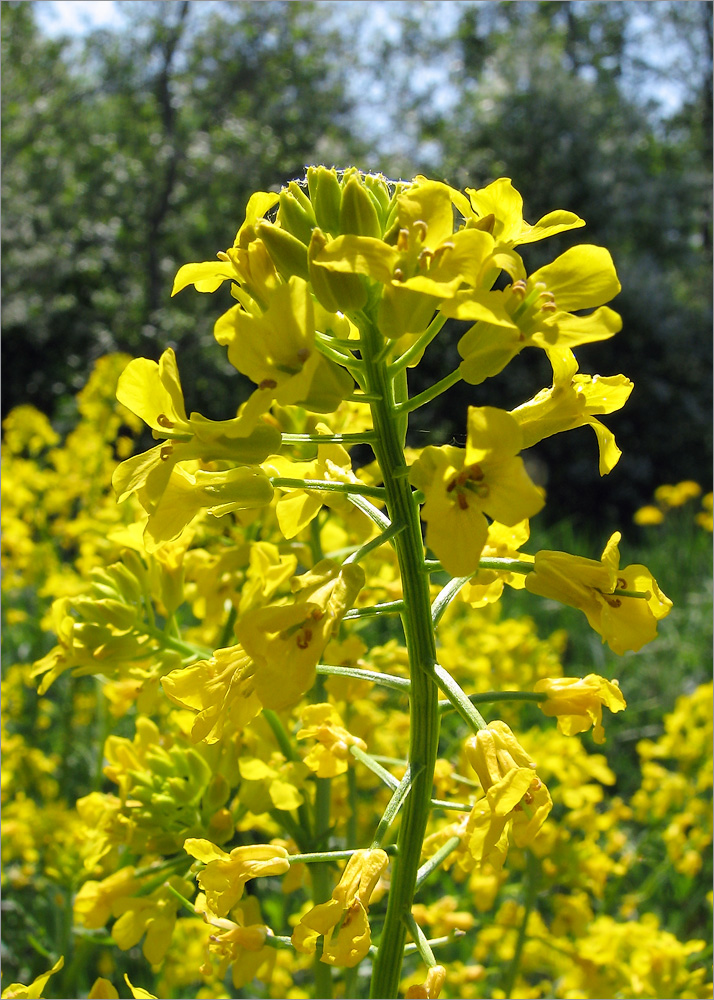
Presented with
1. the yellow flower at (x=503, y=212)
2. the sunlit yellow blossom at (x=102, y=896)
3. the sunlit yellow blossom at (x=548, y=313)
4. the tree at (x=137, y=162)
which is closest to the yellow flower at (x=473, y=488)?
the sunlit yellow blossom at (x=548, y=313)

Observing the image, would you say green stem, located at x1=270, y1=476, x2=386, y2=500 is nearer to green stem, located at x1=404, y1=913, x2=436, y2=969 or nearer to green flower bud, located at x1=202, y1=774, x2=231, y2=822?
green stem, located at x1=404, y1=913, x2=436, y2=969

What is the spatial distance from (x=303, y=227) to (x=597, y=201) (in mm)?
9054

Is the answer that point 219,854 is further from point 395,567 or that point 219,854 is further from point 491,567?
point 395,567

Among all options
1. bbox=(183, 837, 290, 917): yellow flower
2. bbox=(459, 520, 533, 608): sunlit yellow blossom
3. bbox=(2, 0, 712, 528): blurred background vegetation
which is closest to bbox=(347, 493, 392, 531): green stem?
bbox=(459, 520, 533, 608): sunlit yellow blossom

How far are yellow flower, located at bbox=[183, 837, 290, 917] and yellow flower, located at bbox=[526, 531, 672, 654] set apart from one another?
1.16 feet

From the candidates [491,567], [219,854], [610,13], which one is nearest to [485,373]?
[491,567]

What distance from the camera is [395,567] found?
4.32 ft

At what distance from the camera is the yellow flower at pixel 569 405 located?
74 centimetres

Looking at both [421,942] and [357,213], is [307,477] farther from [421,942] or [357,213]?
[421,942]

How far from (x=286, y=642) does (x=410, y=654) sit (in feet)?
0.41

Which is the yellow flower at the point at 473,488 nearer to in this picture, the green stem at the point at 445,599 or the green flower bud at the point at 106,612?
the green stem at the point at 445,599

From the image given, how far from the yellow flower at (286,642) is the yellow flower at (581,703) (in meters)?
0.24

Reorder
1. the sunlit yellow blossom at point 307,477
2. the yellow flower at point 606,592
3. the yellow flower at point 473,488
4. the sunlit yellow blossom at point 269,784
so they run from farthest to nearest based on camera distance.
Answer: the sunlit yellow blossom at point 269,784
the sunlit yellow blossom at point 307,477
the yellow flower at point 606,592
the yellow flower at point 473,488

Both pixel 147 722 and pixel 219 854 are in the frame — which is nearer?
pixel 219 854
